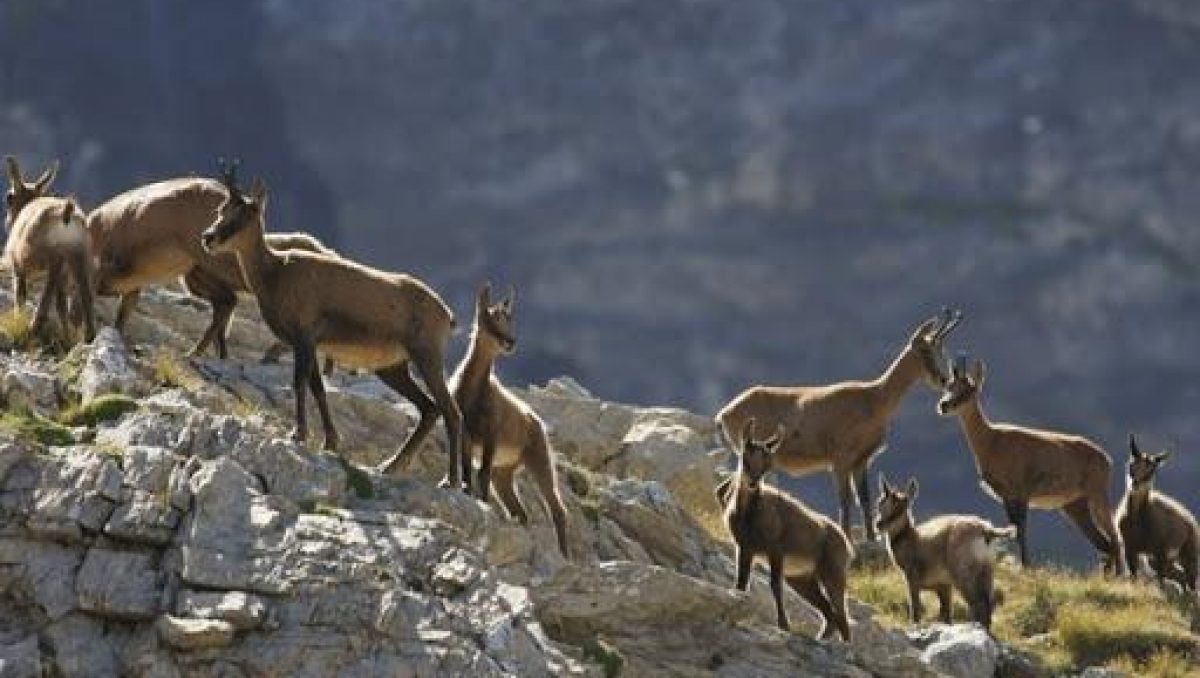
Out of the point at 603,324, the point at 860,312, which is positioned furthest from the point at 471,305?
the point at 860,312

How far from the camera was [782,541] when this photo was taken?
72.1 ft

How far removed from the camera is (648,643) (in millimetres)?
17703

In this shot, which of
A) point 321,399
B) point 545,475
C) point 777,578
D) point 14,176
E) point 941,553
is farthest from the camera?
point 14,176

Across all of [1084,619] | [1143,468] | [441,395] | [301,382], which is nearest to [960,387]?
[1143,468]

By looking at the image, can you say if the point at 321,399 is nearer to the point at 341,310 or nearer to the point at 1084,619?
the point at 341,310

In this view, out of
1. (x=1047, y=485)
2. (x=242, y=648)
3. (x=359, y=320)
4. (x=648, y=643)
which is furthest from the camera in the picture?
(x=1047, y=485)

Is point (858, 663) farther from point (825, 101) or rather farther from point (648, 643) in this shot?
point (825, 101)

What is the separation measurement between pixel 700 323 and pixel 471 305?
13334mm

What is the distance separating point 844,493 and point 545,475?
787 centimetres

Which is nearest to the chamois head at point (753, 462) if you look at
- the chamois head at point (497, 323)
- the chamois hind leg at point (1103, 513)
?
the chamois head at point (497, 323)

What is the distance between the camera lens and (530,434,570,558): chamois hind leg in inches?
869

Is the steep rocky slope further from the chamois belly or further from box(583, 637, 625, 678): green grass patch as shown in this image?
the chamois belly

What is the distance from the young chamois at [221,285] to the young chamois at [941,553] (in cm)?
615

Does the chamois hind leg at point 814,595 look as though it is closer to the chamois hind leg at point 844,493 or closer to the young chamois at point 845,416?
the chamois hind leg at point 844,493
